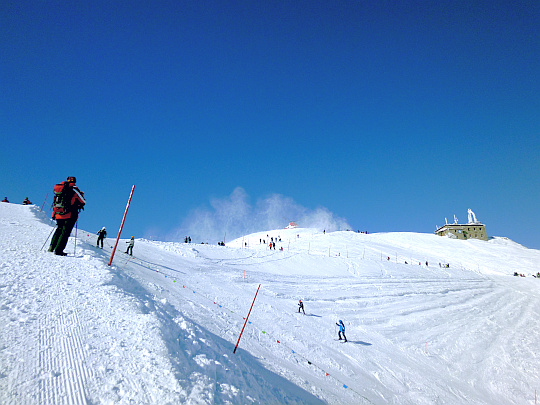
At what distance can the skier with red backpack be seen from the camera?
11.0 meters

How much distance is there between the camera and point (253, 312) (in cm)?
1570

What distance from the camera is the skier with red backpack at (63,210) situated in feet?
36.2

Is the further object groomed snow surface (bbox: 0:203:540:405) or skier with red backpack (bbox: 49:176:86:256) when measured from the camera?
skier with red backpack (bbox: 49:176:86:256)

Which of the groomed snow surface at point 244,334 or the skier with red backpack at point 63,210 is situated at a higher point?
the skier with red backpack at point 63,210

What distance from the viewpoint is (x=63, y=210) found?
11070mm

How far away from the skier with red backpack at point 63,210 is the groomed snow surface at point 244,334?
632 millimetres

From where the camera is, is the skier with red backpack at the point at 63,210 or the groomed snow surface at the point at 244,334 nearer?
the groomed snow surface at the point at 244,334

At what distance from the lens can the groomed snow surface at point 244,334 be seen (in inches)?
197

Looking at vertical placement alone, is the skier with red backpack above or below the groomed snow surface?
above

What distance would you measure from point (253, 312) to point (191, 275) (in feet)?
24.2

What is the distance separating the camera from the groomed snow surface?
16.4ft

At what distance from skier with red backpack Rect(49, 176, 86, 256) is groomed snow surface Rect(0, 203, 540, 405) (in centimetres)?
63

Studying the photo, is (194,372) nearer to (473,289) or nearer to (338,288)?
(338,288)

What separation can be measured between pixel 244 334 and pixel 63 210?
9053 millimetres
